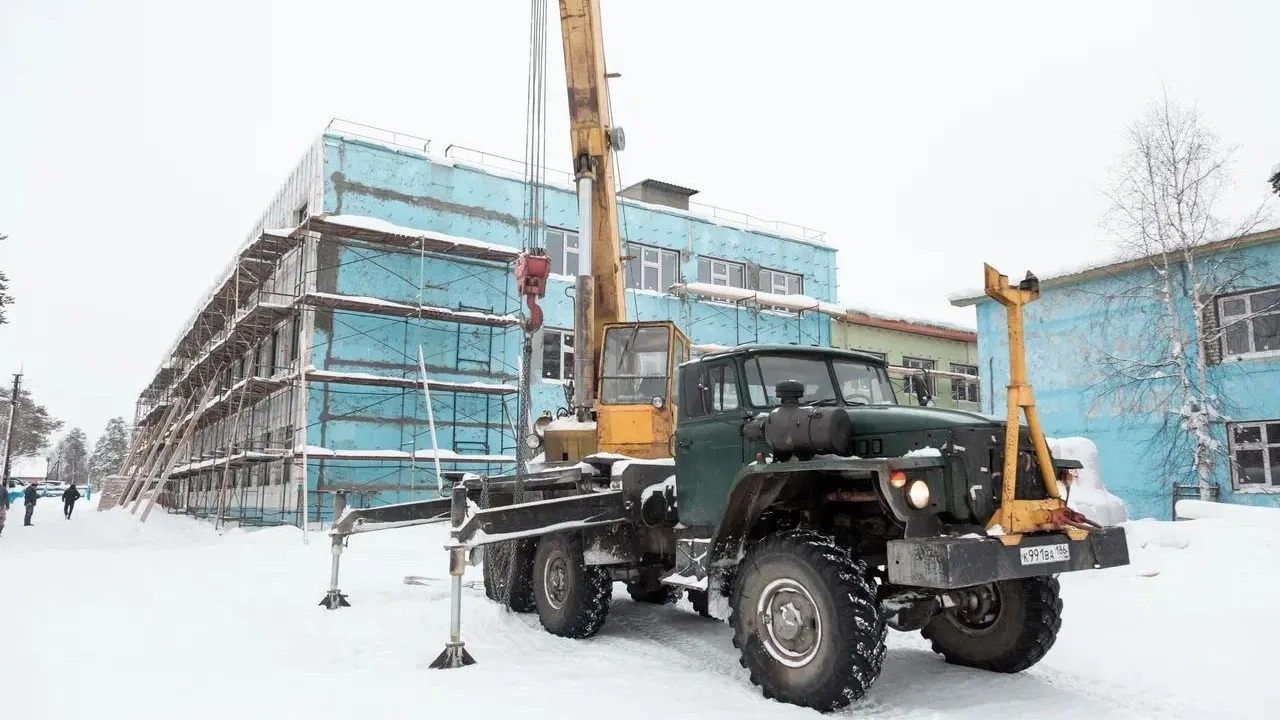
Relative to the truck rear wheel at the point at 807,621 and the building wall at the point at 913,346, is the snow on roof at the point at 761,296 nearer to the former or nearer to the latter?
the building wall at the point at 913,346

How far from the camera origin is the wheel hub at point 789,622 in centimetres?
548

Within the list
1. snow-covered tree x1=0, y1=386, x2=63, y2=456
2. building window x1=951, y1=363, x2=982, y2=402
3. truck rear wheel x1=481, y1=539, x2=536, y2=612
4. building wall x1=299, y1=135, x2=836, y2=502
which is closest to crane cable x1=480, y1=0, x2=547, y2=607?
truck rear wheel x1=481, y1=539, x2=536, y2=612

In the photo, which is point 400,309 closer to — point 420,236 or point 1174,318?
point 420,236

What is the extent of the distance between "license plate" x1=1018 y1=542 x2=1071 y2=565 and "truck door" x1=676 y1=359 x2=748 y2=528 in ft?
7.28

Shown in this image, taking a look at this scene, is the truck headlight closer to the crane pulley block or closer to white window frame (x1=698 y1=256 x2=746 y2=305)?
the crane pulley block

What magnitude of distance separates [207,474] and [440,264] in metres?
17.4

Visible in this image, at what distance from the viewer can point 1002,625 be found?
6.37 m

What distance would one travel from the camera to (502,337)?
78.6 feet

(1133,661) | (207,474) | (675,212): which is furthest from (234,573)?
(207,474)

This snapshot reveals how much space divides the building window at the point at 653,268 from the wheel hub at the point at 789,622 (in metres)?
21.1

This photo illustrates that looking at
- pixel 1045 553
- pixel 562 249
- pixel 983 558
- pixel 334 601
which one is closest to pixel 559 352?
pixel 562 249

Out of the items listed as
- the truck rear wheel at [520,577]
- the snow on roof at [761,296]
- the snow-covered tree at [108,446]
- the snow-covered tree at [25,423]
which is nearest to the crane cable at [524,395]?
the truck rear wheel at [520,577]

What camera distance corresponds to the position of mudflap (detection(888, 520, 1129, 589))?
491 centimetres

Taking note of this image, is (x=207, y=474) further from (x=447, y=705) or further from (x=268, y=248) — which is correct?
(x=447, y=705)
